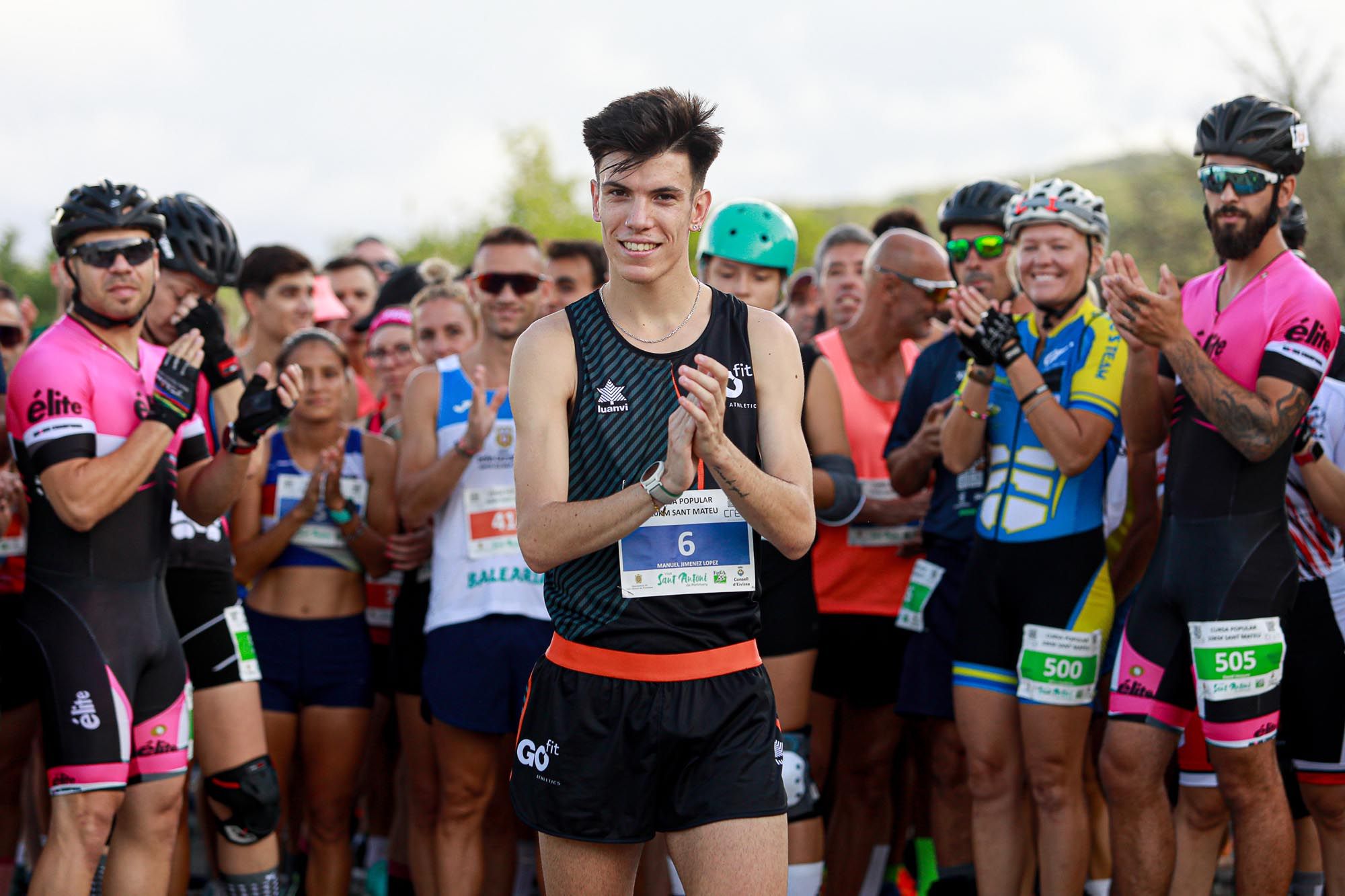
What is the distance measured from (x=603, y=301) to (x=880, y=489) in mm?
3055

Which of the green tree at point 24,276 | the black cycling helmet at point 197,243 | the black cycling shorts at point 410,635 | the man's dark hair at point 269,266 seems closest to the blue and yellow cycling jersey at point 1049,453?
the black cycling shorts at point 410,635

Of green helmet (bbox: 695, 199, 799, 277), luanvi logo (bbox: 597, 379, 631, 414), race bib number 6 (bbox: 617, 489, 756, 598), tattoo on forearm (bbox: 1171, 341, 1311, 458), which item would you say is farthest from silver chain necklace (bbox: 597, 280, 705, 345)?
green helmet (bbox: 695, 199, 799, 277)

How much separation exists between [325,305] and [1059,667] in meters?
5.44

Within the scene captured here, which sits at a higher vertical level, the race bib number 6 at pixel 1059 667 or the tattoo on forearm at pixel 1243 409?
the tattoo on forearm at pixel 1243 409

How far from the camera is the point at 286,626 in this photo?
5.81m

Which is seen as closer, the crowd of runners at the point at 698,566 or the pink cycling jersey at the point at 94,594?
the crowd of runners at the point at 698,566

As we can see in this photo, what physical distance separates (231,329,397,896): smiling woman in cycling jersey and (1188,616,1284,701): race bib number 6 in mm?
3439

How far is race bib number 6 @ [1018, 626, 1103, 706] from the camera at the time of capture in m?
5.09

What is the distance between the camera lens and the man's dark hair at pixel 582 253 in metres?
6.67

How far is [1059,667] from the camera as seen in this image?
5.11m

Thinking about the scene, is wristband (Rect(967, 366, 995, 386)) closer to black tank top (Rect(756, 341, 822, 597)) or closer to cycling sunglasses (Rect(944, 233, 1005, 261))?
black tank top (Rect(756, 341, 822, 597))

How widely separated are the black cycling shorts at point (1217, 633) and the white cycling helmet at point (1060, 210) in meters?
1.33

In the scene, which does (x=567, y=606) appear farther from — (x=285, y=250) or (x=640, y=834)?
(x=285, y=250)

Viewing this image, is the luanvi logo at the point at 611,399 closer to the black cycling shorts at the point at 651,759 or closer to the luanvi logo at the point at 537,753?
the black cycling shorts at the point at 651,759
